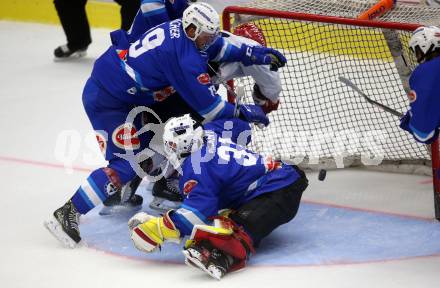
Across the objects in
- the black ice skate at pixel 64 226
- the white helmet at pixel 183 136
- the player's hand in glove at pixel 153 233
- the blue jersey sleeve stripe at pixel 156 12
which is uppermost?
the blue jersey sleeve stripe at pixel 156 12

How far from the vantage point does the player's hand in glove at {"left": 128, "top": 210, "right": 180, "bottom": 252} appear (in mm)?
3656

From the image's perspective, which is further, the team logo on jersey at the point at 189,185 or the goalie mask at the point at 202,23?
the goalie mask at the point at 202,23

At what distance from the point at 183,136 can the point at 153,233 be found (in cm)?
38

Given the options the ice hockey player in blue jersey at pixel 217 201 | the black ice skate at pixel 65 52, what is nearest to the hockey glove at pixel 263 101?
the ice hockey player in blue jersey at pixel 217 201

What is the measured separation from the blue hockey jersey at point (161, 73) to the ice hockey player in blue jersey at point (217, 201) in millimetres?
173

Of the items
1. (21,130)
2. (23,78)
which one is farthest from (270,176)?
(23,78)

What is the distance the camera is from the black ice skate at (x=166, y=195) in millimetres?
4422

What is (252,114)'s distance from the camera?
424 cm

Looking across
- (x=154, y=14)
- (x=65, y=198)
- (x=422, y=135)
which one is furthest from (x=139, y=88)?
(x=422, y=135)

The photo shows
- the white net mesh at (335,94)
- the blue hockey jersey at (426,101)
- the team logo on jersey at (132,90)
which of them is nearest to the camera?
the blue hockey jersey at (426,101)

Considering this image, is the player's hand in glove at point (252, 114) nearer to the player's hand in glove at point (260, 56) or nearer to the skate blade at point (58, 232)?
the player's hand in glove at point (260, 56)

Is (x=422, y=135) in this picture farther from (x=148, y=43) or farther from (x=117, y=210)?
(x=117, y=210)

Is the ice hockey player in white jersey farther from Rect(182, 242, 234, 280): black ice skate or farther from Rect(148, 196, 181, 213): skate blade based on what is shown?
Rect(182, 242, 234, 280): black ice skate

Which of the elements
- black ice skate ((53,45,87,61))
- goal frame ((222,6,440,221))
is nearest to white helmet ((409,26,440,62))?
goal frame ((222,6,440,221))
